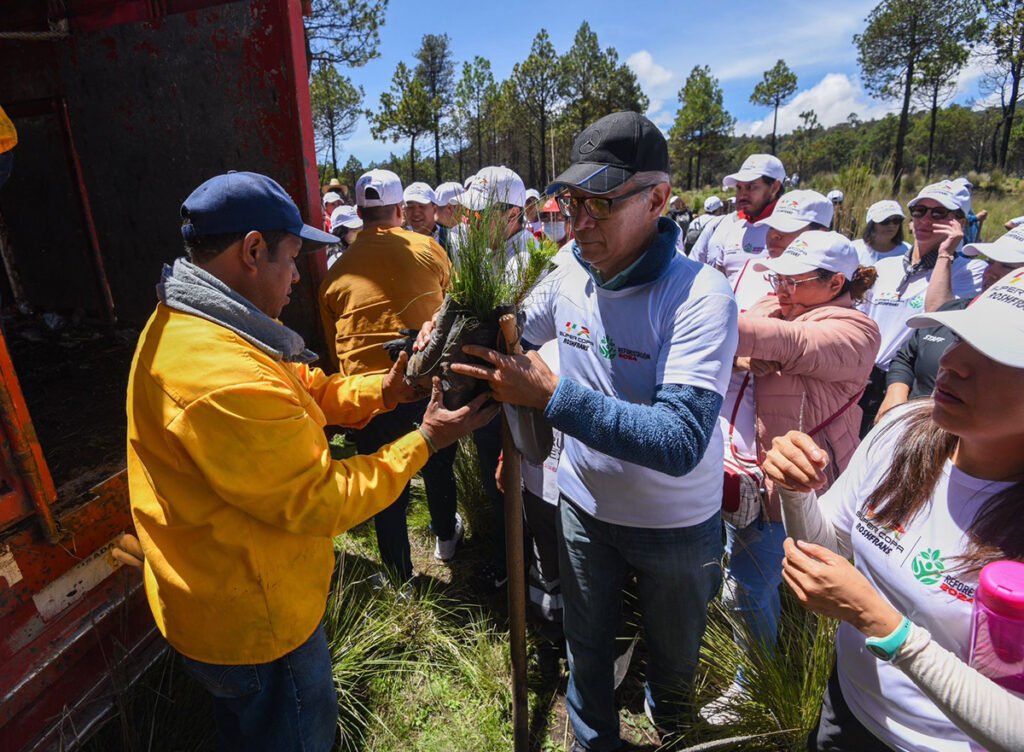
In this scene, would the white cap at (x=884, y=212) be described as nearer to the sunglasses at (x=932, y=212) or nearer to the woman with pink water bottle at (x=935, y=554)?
the sunglasses at (x=932, y=212)

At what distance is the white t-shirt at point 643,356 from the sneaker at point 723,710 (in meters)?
0.79

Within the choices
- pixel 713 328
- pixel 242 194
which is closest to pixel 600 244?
pixel 713 328

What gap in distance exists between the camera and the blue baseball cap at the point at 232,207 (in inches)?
60.4

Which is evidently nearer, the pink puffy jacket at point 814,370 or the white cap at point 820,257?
the pink puffy jacket at point 814,370

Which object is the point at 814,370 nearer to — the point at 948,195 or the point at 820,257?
the point at 820,257

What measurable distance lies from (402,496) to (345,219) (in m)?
4.26

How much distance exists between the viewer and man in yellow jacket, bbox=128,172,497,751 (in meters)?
1.41

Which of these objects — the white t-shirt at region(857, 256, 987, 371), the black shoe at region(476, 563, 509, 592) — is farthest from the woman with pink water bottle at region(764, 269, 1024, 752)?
the white t-shirt at region(857, 256, 987, 371)

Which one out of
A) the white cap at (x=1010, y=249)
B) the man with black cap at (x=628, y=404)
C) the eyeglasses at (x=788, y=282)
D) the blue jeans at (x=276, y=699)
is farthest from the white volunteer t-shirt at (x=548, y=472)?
the white cap at (x=1010, y=249)

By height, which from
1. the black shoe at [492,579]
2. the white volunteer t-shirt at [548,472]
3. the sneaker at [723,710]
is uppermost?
the white volunteer t-shirt at [548,472]

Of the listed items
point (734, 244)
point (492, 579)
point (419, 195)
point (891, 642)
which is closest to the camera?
point (891, 642)

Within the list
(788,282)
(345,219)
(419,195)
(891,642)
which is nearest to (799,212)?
(788,282)

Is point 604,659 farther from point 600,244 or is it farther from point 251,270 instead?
point 251,270

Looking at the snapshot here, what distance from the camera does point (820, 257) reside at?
229cm
